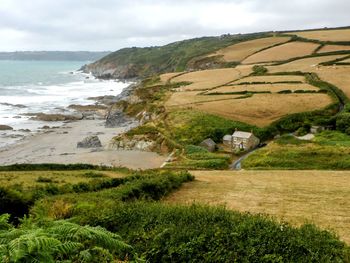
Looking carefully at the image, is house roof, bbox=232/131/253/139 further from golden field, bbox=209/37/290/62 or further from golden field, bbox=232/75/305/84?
golden field, bbox=209/37/290/62

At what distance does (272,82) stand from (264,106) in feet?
55.9

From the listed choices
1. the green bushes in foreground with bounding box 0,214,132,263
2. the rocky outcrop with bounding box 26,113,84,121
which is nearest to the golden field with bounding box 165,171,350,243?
the green bushes in foreground with bounding box 0,214,132,263

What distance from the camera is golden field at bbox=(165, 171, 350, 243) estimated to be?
776 inches

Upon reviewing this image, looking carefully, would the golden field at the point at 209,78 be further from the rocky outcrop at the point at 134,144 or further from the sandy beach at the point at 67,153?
the rocky outcrop at the point at 134,144

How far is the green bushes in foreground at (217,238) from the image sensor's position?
9250 mm

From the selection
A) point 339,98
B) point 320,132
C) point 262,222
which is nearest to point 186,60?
point 339,98

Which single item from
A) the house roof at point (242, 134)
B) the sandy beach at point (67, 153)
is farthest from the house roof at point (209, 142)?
the sandy beach at point (67, 153)

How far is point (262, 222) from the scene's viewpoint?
35.0 feet

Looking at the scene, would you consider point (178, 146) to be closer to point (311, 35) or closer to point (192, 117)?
point (192, 117)

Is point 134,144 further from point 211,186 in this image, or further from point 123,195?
point 123,195

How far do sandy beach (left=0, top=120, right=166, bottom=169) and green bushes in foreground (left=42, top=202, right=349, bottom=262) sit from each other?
1403 inches

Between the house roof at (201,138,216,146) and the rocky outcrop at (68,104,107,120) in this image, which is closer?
the house roof at (201,138,216,146)

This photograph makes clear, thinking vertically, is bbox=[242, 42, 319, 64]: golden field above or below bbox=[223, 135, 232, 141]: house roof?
above

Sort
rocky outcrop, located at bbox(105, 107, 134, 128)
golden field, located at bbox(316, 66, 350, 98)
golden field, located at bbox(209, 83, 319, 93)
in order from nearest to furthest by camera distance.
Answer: golden field, located at bbox(316, 66, 350, 98), golden field, located at bbox(209, 83, 319, 93), rocky outcrop, located at bbox(105, 107, 134, 128)
